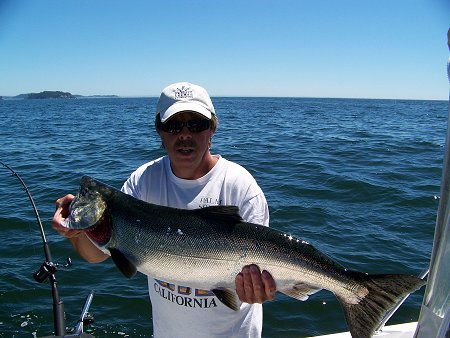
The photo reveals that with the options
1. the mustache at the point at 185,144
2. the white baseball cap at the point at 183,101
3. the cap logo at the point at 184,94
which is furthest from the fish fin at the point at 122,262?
the cap logo at the point at 184,94

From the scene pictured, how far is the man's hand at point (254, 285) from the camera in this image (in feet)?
9.05

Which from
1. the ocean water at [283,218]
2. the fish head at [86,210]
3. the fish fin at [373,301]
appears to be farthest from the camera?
the ocean water at [283,218]

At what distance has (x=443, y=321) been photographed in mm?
2121

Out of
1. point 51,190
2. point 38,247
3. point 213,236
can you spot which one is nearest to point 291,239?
point 213,236

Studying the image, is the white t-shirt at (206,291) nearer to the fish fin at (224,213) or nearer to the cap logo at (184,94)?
the fish fin at (224,213)

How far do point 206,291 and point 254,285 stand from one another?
454 mm

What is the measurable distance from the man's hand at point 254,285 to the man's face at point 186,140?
35.1 inches

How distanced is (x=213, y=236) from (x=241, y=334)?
839mm

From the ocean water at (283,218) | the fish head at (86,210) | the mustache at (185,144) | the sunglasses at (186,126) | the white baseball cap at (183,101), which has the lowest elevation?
the ocean water at (283,218)

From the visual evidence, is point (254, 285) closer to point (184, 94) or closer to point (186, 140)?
point (186, 140)

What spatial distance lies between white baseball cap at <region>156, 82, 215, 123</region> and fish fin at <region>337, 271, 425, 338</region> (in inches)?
65.8

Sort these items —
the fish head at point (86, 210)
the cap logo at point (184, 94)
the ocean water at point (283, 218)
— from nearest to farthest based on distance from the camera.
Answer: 1. the fish head at point (86, 210)
2. the cap logo at point (184, 94)
3. the ocean water at point (283, 218)

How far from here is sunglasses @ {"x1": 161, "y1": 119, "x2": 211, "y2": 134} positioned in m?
3.00

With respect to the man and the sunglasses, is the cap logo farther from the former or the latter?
the sunglasses
